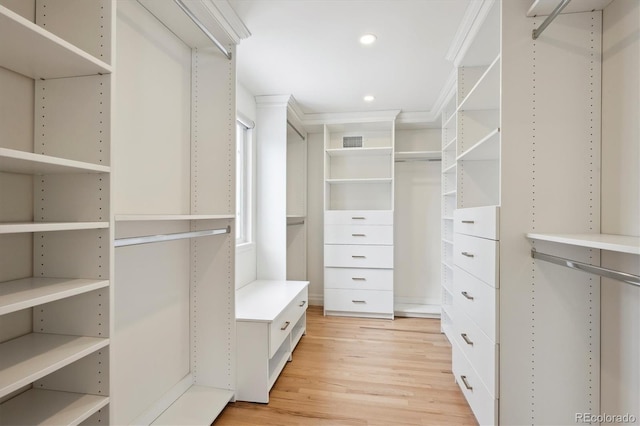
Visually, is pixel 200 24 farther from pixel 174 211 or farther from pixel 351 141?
pixel 351 141

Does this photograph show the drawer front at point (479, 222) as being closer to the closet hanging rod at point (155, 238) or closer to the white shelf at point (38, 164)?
the closet hanging rod at point (155, 238)

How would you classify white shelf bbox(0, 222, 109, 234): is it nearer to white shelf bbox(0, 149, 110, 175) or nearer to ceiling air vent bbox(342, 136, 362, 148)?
white shelf bbox(0, 149, 110, 175)

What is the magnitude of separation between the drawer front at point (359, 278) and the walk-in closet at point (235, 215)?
0.75m

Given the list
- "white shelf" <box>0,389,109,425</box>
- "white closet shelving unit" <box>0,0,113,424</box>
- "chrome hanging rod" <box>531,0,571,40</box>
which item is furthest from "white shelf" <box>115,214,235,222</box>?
"chrome hanging rod" <box>531,0,571,40</box>

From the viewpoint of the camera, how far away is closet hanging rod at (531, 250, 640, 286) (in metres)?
0.97

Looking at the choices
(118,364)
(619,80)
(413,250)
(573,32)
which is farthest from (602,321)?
(413,250)

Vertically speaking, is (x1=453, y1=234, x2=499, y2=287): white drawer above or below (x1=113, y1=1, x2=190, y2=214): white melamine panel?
below

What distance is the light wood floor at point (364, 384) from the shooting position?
74.9 inches

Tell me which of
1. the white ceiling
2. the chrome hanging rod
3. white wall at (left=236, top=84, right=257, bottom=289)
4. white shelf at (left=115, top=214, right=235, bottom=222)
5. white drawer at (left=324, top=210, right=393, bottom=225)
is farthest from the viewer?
white drawer at (left=324, top=210, right=393, bottom=225)

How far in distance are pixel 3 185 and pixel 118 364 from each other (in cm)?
92

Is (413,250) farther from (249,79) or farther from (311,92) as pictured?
(249,79)

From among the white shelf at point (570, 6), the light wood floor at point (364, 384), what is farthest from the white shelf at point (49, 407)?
the white shelf at point (570, 6)

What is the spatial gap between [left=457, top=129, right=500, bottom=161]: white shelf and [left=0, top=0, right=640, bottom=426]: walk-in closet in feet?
0.07

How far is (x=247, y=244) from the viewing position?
308 cm
